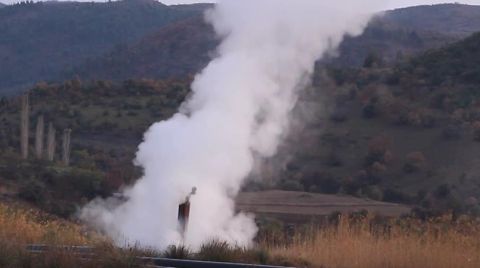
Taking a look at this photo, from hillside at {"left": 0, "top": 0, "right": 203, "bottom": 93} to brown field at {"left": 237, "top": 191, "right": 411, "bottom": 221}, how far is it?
75.1 meters

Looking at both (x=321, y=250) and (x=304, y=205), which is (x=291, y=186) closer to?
(x=304, y=205)

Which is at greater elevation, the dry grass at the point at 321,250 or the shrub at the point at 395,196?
the shrub at the point at 395,196

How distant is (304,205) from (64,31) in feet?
307

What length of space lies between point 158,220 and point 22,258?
589cm

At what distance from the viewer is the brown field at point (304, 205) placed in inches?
1134

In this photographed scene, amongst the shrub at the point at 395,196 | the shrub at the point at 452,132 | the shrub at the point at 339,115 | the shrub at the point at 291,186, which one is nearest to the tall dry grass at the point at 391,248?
the shrub at the point at 395,196

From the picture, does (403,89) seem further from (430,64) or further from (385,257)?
(385,257)

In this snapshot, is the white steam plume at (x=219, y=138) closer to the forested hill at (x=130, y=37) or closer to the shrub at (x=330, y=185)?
the shrub at (x=330, y=185)

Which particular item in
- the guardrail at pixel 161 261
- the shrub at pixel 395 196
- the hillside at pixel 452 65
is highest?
the hillside at pixel 452 65

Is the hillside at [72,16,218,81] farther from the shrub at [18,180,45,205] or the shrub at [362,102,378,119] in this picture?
the shrub at [18,180,45,205]

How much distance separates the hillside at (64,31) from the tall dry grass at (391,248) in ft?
302

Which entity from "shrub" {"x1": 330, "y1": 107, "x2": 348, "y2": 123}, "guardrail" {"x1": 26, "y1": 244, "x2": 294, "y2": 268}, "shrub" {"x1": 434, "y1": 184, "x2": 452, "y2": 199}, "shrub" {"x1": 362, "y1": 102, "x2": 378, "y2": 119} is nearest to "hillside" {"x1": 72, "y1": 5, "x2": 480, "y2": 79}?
"shrub" {"x1": 330, "y1": 107, "x2": 348, "y2": 123}

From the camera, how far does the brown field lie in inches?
1134

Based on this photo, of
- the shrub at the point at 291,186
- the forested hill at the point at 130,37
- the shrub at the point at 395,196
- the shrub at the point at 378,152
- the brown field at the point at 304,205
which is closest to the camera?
the brown field at the point at 304,205
